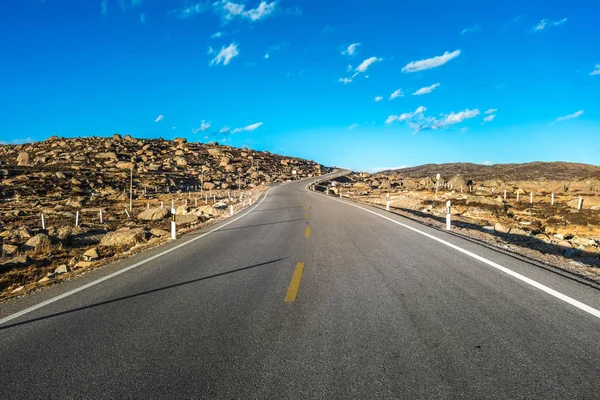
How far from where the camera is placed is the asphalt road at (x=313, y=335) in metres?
2.65

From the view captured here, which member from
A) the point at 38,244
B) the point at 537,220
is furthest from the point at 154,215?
the point at 537,220

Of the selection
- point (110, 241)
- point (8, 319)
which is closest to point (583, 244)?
point (8, 319)

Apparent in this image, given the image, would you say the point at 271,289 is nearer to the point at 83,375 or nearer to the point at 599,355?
the point at 83,375

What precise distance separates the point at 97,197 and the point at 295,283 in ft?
154

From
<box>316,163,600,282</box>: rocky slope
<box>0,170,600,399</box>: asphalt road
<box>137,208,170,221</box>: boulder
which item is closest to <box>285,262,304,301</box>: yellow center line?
<box>0,170,600,399</box>: asphalt road

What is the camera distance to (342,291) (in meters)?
4.87

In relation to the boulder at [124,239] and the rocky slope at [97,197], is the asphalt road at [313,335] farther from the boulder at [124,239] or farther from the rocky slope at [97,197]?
the boulder at [124,239]

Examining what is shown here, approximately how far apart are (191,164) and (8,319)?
95.9 metres

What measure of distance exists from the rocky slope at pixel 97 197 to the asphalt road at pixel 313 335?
3980 mm

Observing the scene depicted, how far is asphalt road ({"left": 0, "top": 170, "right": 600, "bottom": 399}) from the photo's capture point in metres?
2.65

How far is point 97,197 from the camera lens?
4362 centimetres

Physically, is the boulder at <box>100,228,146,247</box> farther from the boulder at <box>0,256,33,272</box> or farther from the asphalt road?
the asphalt road

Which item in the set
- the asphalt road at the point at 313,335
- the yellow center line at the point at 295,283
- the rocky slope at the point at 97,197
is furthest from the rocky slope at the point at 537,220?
the rocky slope at the point at 97,197

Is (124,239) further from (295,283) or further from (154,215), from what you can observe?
(154,215)
